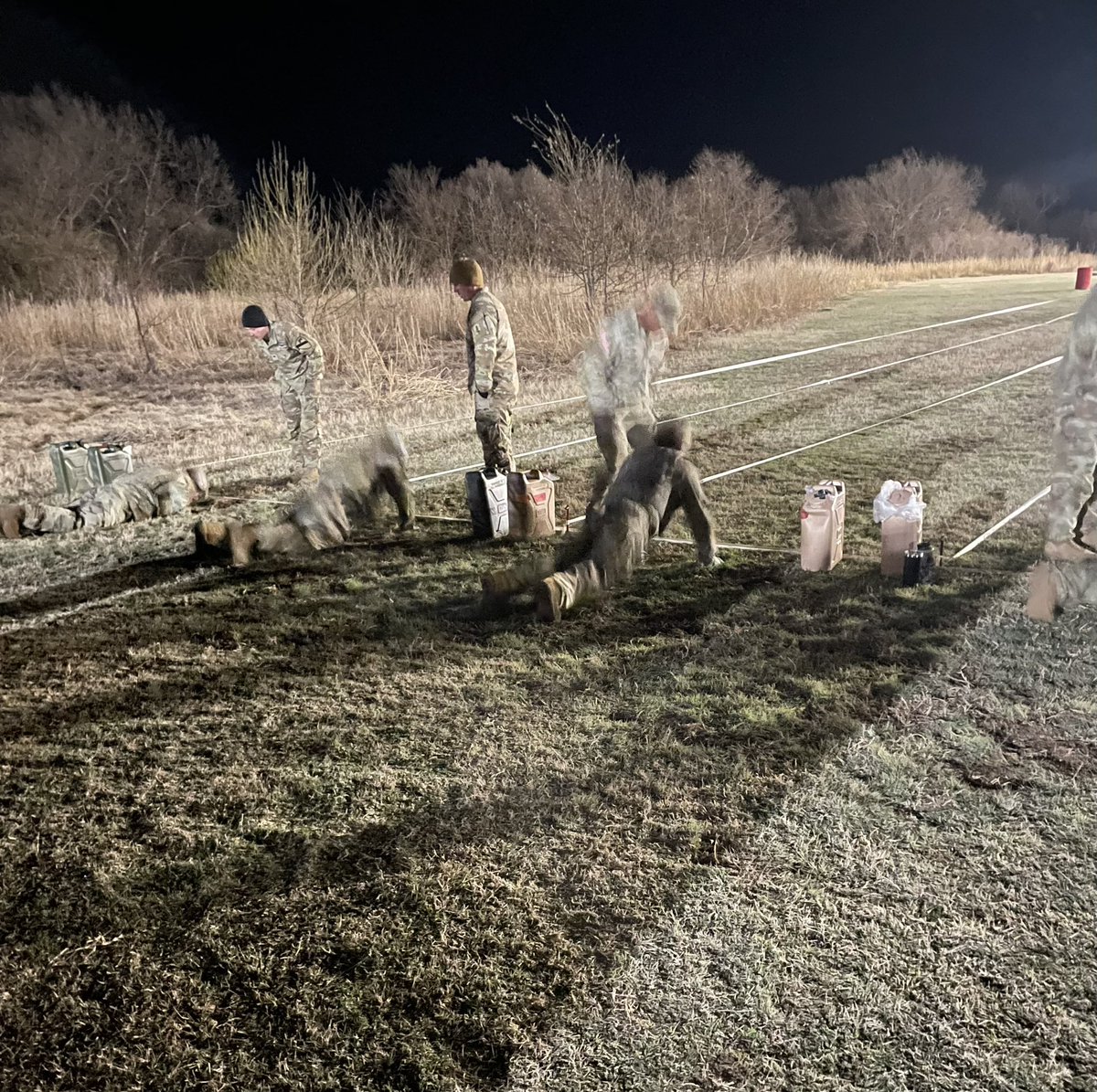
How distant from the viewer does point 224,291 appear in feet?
49.5

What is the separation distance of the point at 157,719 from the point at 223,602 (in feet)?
3.75

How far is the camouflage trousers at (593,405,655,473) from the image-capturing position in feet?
16.0

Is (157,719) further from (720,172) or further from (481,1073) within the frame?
(720,172)

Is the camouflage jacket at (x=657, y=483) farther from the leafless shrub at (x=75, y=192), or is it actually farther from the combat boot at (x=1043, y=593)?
the leafless shrub at (x=75, y=192)

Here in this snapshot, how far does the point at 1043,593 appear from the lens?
3518 mm

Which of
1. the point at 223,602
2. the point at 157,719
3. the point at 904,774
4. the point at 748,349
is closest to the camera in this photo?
the point at 904,774

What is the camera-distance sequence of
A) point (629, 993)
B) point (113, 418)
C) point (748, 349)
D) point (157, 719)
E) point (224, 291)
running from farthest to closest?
point (224, 291) → point (748, 349) → point (113, 418) → point (157, 719) → point (629, 993)

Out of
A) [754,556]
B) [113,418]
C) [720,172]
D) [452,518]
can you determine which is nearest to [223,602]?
[452,518]

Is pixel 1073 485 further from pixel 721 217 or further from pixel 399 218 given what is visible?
pixel 399 218

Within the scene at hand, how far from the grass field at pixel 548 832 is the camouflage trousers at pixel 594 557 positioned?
0.14 m

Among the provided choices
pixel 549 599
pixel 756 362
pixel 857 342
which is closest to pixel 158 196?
pixel 857 342

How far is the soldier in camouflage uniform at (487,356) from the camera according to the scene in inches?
209

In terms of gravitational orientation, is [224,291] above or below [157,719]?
above

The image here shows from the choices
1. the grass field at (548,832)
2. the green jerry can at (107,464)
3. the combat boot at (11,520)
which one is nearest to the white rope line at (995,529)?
the grass field at (548,832)
